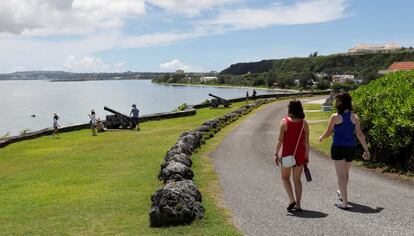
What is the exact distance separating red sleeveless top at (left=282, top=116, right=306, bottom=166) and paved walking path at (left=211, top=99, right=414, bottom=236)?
1071 mm

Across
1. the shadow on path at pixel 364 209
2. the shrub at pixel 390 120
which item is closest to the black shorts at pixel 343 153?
the shadow on path at pixel 364 209

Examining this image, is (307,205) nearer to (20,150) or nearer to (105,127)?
(20,150)

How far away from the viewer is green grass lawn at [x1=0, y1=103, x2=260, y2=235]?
29.2 feet

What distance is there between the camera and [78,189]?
12836 mm

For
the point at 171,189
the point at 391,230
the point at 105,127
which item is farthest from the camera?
the point at 105,127

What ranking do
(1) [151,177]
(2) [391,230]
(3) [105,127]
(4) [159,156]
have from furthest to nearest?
(3) [105,127], (4) [159,156], (1) [151,177], (2) [391,230]

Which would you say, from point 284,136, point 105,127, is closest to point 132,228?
point 284,136

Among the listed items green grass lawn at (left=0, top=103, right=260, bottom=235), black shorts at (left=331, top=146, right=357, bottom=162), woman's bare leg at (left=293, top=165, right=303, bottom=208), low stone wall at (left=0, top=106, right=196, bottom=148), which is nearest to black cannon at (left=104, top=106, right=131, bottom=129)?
low stone wall at (left=0, top=106, right=196, bottom=148)

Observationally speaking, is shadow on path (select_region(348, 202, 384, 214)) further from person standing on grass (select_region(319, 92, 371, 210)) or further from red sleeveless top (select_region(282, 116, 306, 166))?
red sleeveless top (select_region(282, 116, 306, 166))

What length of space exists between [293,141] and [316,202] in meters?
1.98

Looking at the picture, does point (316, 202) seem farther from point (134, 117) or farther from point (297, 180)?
point (134, 117)

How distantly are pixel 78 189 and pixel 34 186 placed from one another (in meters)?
1.73

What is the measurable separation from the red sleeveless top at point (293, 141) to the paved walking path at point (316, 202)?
3.51 feet

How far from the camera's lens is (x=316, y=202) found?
961 centimetres
